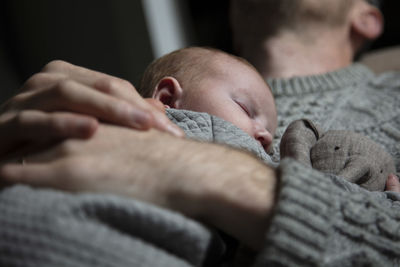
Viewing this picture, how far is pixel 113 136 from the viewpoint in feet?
1.68

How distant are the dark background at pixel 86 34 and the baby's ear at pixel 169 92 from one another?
1187 millimetres

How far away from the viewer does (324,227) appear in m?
0.46

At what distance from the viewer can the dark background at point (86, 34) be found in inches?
90.0

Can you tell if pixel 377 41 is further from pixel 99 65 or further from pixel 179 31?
pixel 99 65

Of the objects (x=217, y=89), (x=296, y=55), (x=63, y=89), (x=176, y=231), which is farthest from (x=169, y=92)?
(x=296, y=55)

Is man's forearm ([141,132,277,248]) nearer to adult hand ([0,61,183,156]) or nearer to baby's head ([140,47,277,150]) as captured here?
adult hand ([0,61,183,156])

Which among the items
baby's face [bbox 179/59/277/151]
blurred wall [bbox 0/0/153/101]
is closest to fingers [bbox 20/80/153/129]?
baby's face [bbox 179/59/277/151]

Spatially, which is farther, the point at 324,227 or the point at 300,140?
the point at 300,140

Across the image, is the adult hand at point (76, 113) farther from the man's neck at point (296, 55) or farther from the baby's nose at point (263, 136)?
the man's neck at point (296, 55)

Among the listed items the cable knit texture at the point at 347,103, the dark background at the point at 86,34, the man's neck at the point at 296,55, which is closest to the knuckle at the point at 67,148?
the cable knit texture at the point at 347,103

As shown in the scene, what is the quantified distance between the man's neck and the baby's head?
0.51m

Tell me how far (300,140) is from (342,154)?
0.07 metres

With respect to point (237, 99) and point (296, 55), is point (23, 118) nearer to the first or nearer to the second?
point (237, 99)

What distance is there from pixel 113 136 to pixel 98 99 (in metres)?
0.05
